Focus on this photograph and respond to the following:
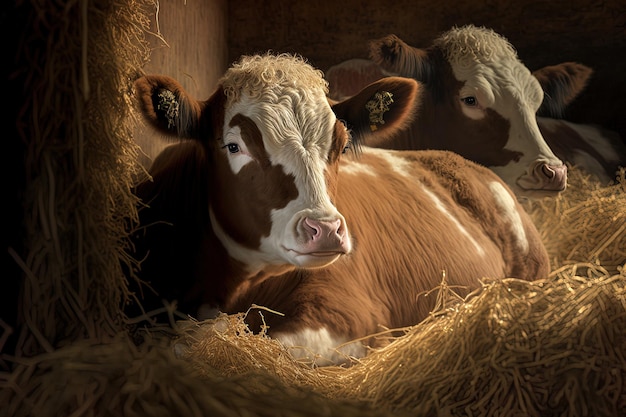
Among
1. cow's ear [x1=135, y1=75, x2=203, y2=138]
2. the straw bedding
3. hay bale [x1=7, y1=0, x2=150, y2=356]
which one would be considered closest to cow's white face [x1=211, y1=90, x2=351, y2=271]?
cow's ear [x1=135, y1=75, x2=203, y2=138]

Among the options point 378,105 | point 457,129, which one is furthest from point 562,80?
point 378,105

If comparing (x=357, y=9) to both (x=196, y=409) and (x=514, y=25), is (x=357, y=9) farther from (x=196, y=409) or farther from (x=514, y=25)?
(x=196, y=409)

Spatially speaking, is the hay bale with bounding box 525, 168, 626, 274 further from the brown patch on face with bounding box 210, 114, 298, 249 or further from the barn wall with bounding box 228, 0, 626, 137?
the brown patch on face with bounding box 210, 114, 298, 249

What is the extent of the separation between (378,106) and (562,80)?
102 inches

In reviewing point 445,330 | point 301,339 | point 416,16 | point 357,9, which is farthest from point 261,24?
point 445,330

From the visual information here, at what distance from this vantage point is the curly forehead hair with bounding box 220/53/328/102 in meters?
2.53

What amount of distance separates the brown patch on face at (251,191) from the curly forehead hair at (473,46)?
2452 millimetres

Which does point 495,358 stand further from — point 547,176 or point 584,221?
point 584,221

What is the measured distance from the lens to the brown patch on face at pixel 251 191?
2.39 m

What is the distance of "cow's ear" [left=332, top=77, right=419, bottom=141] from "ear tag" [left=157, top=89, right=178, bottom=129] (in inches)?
29.0

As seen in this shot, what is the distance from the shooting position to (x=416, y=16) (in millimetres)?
4945

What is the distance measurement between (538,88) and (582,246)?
1.10 metres

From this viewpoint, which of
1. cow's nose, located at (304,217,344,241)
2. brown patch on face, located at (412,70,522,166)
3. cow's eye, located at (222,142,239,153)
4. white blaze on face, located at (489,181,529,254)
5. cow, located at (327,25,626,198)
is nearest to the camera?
cow's nose, located at (304,217,344,241)

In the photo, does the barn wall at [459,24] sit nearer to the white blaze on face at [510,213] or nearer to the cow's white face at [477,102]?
the cow's white face at [477,102]
